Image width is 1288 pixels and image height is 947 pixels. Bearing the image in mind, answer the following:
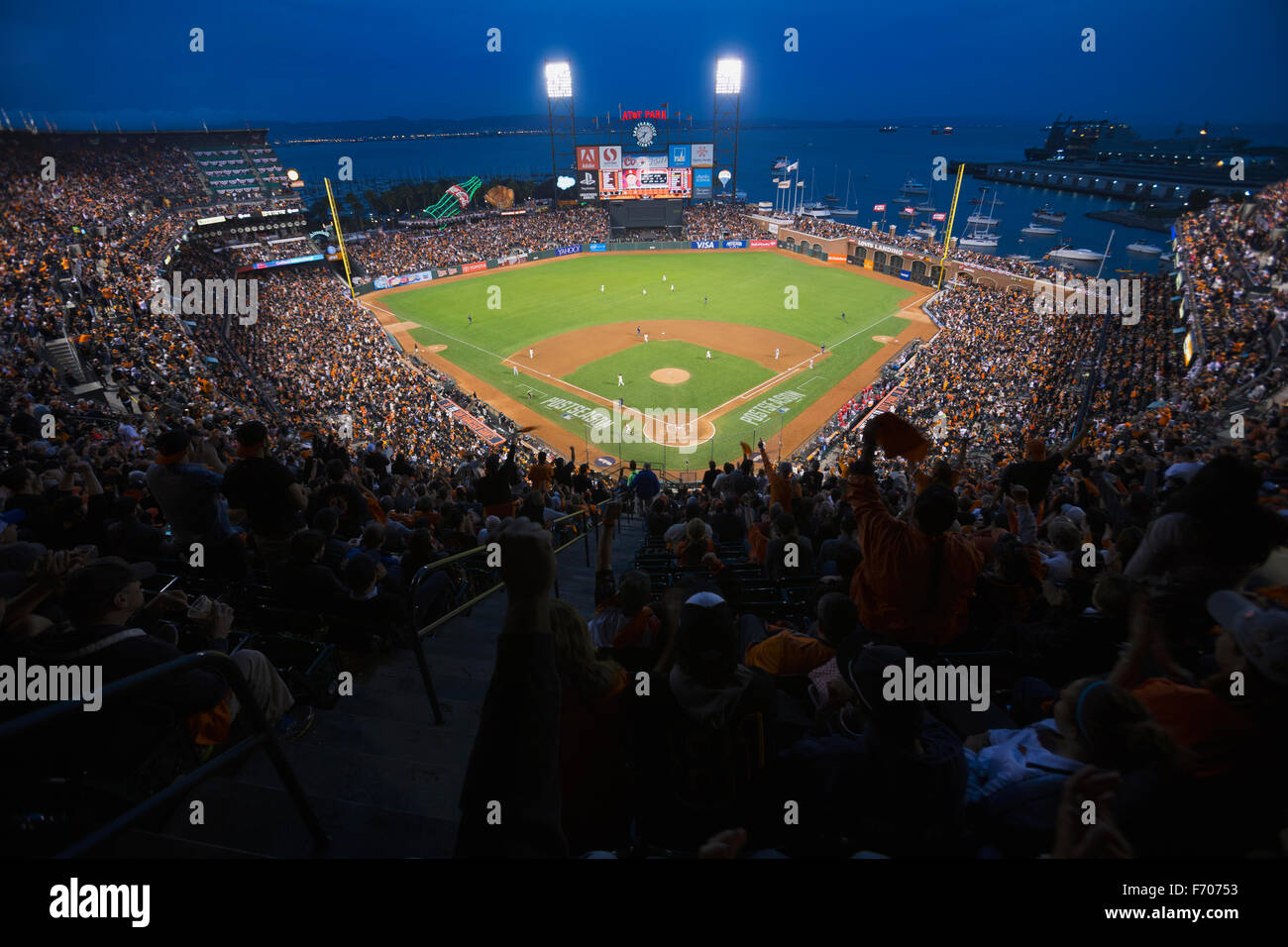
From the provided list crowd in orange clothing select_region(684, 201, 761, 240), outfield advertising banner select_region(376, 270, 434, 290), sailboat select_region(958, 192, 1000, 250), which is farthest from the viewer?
sailboat select_region(958, 192, 1000, 250)

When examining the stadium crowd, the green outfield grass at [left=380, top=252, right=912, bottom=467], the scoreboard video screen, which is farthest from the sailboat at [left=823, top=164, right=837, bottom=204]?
the stadium crowd

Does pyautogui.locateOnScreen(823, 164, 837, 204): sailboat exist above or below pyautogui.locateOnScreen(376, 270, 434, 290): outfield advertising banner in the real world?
above

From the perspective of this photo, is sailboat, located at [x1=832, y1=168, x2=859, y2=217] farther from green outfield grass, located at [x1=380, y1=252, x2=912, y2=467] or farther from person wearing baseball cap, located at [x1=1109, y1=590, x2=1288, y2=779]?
person wearing baseball cap, located at [x1=1109, y1=590, x2=1288, y2=779]

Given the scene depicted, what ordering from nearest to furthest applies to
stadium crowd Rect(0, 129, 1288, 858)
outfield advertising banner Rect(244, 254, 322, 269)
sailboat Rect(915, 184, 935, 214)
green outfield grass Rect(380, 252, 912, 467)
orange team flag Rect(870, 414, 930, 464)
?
stadium crowd Rect(0, 129, 1288, 858) → orange team flag Rect(870, 414, 930, 464) → green outfield grass Rect(380, 252, 912, 467) → outfield advertising banner Rect(244, 254, 322, 269) → sailboat Rect(915, 184, 935, 214)

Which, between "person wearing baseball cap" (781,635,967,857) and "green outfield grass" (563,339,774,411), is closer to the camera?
"person wearing baseball cap" (781,635,967,857)

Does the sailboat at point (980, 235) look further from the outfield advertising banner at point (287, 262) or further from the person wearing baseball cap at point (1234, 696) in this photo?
the person wearing baseball cap at point (1234, 696)

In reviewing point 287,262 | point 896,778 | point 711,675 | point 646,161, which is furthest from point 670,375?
point 646,161

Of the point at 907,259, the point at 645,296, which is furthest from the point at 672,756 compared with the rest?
the point at 907,259
